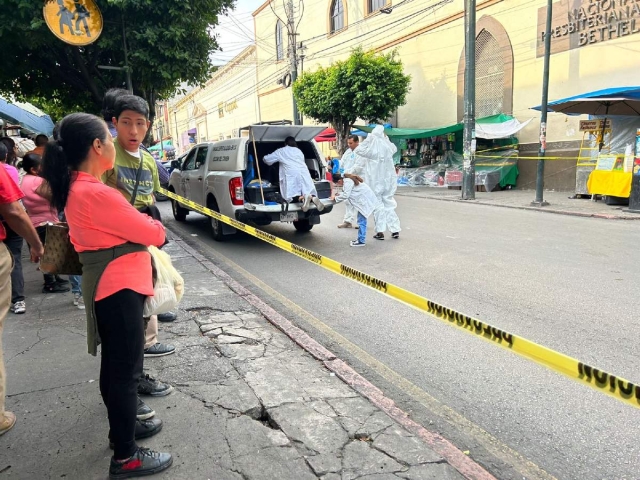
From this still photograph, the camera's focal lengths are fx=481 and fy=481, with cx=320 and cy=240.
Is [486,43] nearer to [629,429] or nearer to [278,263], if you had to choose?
[278,263]

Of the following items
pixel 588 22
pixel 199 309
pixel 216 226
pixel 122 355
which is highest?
pixel 588 22

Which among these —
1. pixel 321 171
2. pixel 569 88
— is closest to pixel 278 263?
pixel 321 171

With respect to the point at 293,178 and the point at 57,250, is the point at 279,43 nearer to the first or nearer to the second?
the point at 293,178

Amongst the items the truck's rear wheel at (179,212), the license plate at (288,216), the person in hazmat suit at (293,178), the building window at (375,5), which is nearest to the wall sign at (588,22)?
the building window at (375,5)

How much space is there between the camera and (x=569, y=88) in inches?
625

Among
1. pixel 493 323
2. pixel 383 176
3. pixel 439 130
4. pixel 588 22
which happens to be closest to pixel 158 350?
pixel 493 323

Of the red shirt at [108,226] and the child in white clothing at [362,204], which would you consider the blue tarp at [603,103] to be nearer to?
the child in white clothing at [362,204]

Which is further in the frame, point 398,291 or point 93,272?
point 398,291

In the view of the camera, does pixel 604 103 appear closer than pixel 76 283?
No

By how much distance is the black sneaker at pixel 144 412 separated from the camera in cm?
268

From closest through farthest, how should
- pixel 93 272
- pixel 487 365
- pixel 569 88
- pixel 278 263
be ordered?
1. pixel 93 272
2. pixel 487 365
3. pixel 278 263
4. pixel 569 88

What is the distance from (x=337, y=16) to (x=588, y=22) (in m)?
16.8

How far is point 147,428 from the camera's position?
8.60 feet

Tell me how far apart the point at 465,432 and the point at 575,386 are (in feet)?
3.42
